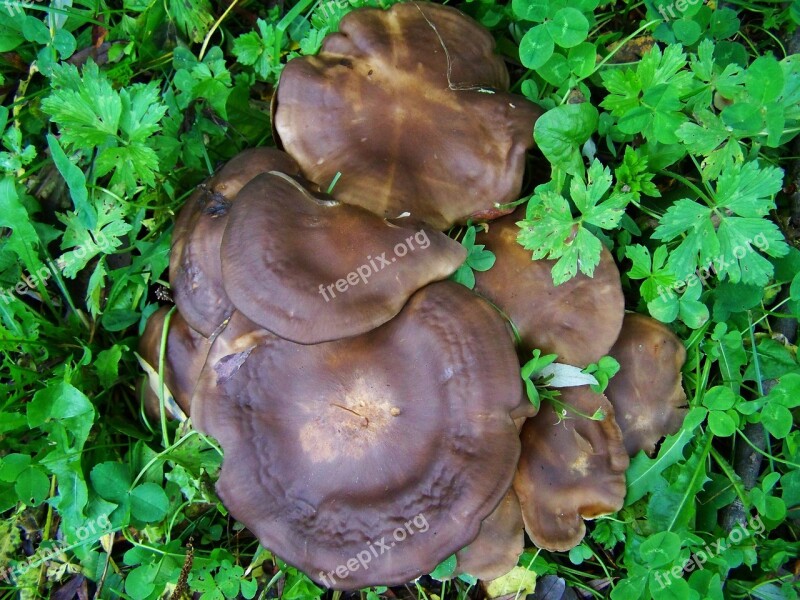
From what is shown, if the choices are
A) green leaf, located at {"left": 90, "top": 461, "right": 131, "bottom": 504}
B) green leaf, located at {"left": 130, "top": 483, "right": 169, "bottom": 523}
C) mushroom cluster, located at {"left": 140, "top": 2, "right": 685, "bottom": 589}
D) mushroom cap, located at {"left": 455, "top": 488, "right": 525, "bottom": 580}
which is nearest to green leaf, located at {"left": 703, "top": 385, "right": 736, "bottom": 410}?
mushroom cluster, located at {"left": 140, "top": 2, "right": 685, "bottom": 589}

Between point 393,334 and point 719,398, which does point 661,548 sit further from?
point 393,334

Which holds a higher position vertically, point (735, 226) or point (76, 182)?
point (76, 182)

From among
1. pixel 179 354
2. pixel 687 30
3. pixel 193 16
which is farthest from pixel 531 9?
pixel 179 354

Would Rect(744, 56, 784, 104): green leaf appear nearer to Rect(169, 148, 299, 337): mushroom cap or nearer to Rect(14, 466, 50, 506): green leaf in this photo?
Rect(169, 148, 299, 337): mushroom cap

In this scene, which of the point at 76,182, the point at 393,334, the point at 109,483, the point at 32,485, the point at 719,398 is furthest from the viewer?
the point at 76,182

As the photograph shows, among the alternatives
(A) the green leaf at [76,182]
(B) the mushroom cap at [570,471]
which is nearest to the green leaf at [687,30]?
(B) the mushroom cap at [570,471]

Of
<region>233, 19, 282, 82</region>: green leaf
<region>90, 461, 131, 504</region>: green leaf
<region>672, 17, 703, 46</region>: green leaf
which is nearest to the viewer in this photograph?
<region>672, 17, 703, 46</region>: green leaf

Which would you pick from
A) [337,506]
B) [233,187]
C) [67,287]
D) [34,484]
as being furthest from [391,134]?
[34,484]

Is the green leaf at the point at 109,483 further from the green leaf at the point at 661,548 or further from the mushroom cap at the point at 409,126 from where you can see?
the green leaf at the point at 661,548
